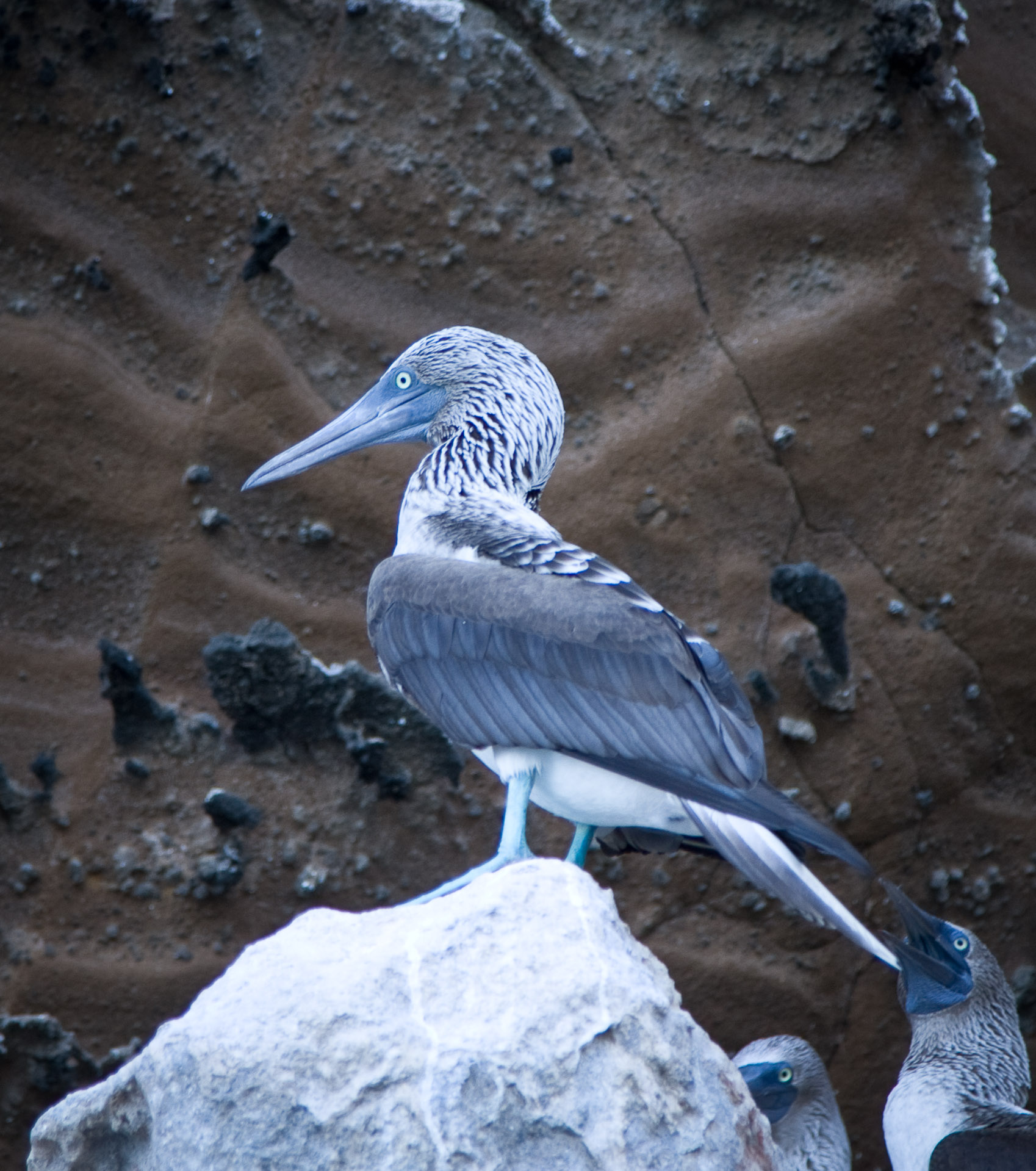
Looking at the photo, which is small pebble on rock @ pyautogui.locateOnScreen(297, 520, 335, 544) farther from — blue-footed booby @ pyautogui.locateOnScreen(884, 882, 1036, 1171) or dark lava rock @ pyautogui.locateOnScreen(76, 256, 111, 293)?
blue-footed booby @ pyautogui.locateOnScreen(884, 882, 1036, 1171)

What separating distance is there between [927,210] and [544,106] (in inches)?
49.4

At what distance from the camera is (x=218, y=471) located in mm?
3746

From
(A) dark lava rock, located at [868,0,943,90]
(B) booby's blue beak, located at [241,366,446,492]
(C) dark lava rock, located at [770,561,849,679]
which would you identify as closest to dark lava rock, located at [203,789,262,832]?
(B) booby's blue beak, located at [241,366,446,492]

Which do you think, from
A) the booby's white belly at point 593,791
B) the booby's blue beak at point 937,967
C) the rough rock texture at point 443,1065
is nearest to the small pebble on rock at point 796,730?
the booby's blue beak at point 937,967

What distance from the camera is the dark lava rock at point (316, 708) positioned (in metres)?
3.48

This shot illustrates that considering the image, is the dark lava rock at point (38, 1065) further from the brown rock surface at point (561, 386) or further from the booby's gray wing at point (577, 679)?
the booby's gray wing at point (577, 679)

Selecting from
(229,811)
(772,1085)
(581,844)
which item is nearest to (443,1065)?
(581,844)

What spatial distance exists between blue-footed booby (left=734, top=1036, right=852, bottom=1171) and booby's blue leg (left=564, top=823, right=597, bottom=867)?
4.67ft

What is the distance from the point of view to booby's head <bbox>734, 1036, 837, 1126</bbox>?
3.47 metres

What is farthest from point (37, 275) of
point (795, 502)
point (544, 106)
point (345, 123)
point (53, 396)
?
point (795, 502)

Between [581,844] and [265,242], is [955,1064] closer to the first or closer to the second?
[581,844]

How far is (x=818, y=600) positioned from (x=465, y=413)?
1516mm

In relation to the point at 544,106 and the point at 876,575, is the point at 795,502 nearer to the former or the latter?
the point at 876,575

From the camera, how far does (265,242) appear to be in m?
3.67
